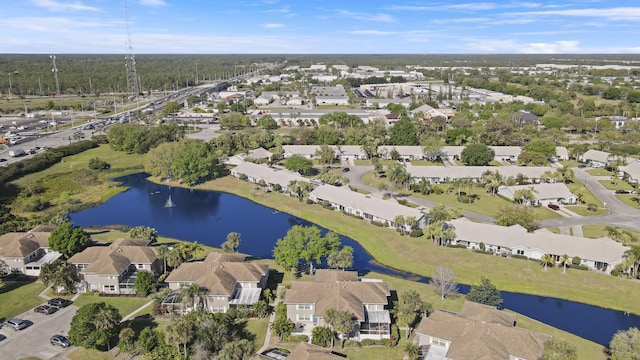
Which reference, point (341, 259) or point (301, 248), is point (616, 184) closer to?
point (341, 259)

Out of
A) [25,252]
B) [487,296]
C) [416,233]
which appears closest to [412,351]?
[487,296]

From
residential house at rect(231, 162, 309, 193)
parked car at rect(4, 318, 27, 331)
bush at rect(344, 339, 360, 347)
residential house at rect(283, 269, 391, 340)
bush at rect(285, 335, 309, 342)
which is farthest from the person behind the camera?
residential house at rect(231, 162, 309, 193)

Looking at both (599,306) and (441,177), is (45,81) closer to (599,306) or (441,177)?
(441,177)

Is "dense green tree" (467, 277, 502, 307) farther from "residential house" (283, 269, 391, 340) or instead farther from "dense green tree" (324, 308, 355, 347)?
"dense green tree" (324, 308, 355, 347)

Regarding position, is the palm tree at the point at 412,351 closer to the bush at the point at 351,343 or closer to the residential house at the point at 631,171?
the bush at the point at 351,343

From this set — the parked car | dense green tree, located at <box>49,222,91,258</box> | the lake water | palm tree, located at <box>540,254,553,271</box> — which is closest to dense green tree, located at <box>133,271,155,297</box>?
the parked car
